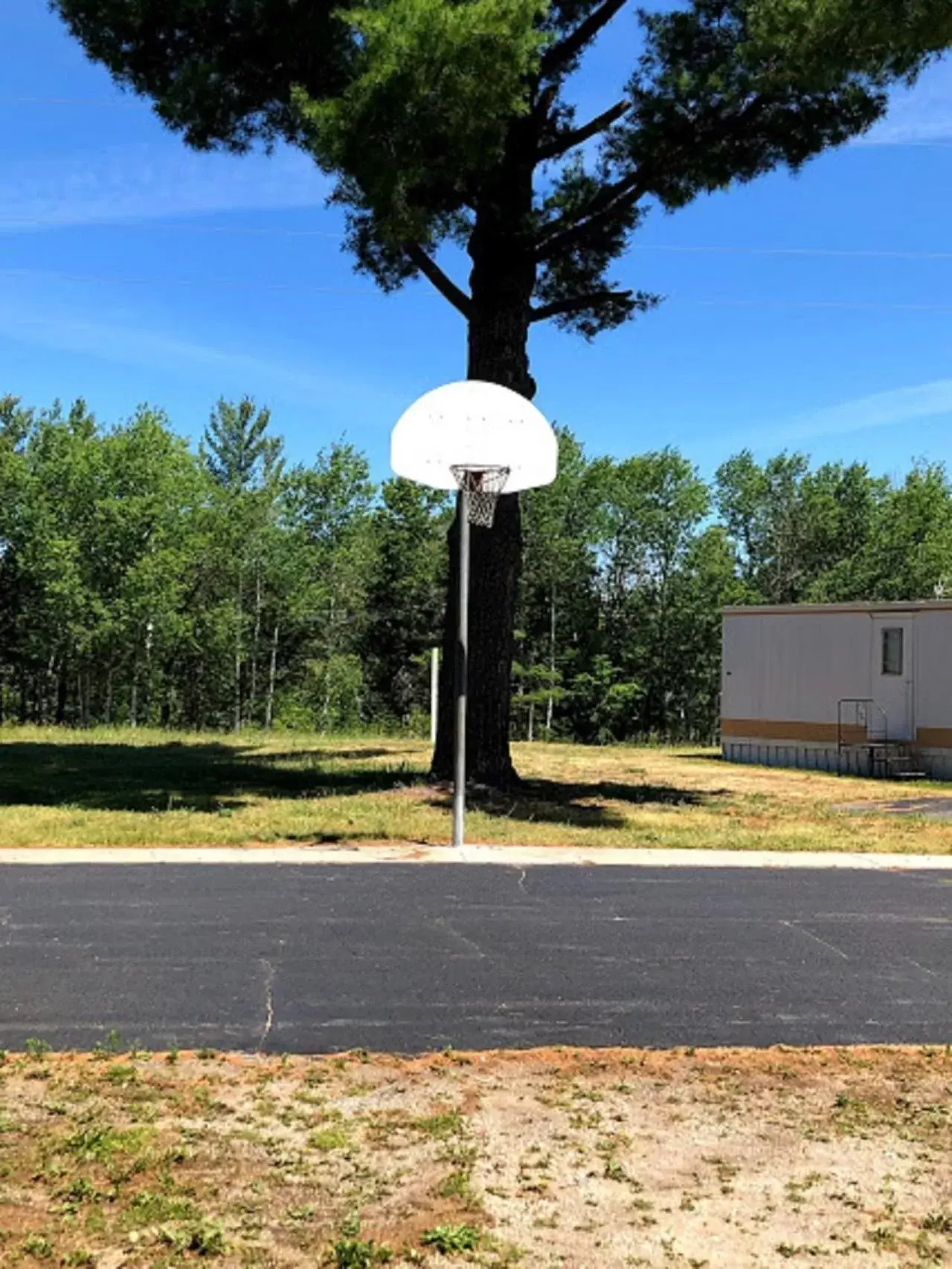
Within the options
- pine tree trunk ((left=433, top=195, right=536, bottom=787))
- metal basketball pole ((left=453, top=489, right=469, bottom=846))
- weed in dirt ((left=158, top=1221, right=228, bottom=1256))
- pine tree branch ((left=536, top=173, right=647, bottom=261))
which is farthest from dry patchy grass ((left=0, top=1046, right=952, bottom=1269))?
pine tree branch ((left=536, top=173, right=647, bottom=261))

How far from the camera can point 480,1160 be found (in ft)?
11.3

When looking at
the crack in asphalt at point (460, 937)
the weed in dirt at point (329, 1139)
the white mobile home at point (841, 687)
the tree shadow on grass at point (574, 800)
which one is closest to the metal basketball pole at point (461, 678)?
the tree shadow on grass at point (574, 800)

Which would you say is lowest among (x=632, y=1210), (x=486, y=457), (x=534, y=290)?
(x=632, y=1210)

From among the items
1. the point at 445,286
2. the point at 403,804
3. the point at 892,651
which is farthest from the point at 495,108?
the point at 892,651

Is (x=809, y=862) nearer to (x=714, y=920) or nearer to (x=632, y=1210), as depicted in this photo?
(x=714, y=920)

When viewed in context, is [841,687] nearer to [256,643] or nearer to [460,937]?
[460,937]

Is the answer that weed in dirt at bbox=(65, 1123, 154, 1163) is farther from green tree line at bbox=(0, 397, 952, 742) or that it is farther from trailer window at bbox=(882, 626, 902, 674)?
green tree line at bbox=(0, 397, 952, 742)

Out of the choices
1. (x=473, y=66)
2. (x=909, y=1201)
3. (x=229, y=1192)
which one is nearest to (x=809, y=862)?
(x=909, y=1201)

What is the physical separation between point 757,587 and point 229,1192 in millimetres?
47943

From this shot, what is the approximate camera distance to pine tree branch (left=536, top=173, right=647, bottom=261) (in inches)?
528

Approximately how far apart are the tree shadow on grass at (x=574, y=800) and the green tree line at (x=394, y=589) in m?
26.8

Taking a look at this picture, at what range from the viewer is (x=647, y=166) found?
13.2m

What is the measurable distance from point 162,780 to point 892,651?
12.4 m

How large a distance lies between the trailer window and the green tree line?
23.5m
